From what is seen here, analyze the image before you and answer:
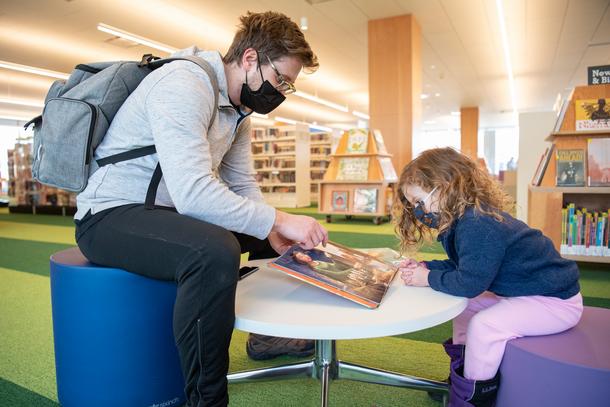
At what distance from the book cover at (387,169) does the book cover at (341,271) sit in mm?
4903

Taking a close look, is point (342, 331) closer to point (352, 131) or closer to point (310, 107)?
point (352, 131)

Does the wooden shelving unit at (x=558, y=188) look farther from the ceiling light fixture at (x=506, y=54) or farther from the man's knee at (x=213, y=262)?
the ceiling light fixture at (x=506, y=54)

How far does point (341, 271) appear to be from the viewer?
1.17 m

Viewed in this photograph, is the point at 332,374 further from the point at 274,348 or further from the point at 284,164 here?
the point at 284,164

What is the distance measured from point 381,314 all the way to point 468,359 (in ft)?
1.11

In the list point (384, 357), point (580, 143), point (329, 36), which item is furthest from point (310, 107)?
point (384, 357)

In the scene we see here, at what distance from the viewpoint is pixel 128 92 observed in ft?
4.13

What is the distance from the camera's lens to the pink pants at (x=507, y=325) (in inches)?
42.3

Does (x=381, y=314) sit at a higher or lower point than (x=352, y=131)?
lower

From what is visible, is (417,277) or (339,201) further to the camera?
(339,201)

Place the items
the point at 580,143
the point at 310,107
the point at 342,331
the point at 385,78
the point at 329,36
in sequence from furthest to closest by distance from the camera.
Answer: the point at 310,107 → the point at 329,36 → the point at 385,78 → the point at 580,143 → the point at 342,331

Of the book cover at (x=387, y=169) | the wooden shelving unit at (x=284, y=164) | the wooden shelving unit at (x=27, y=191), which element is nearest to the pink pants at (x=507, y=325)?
the book cover at (x=387, y=169)

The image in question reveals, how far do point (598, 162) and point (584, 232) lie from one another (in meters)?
0.52

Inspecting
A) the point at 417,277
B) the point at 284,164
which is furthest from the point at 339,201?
the point at 417,277
